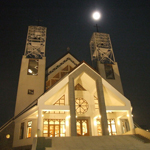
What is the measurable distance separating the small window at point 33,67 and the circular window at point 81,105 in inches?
286

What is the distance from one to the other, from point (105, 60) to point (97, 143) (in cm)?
1676

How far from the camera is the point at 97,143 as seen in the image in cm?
1052

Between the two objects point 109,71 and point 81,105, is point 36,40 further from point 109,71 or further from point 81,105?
point 81,105

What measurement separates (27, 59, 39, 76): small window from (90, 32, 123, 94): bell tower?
29.5 ft

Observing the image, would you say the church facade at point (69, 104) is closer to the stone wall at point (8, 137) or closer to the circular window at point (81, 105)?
the circular window at point (81, 105)

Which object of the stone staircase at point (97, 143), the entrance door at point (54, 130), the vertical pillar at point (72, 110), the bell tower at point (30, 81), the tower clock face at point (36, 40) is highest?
the tower clock face at point (36, 40)

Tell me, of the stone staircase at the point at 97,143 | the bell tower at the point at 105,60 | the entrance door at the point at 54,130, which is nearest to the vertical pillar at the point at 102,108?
the stone staircase at the point at 97,143

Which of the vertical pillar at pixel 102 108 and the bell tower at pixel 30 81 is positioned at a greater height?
the bell tower at pixel 30 81

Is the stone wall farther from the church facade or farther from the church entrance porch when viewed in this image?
the church entrance porch

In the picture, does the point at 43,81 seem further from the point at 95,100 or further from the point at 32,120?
the point at 95,100

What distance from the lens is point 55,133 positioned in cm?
1602

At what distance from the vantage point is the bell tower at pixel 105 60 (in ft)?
72.9

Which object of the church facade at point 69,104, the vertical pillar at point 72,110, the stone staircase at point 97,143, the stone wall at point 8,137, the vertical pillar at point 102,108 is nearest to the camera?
the stone staircase at point 97,143

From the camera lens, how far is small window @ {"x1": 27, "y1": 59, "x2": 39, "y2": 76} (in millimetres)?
20753
